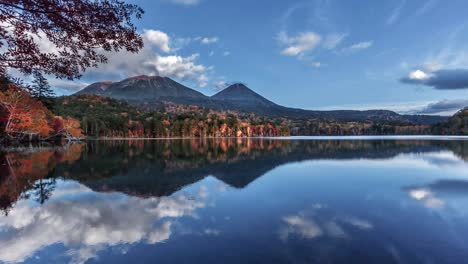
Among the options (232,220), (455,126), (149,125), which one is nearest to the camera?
(232,220)

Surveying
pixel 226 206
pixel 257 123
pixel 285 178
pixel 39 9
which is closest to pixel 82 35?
pixel 39 9

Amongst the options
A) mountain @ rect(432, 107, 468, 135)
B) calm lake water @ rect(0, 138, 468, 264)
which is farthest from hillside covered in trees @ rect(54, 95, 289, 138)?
calm lake water @ rect(0, 138, 468, 264)

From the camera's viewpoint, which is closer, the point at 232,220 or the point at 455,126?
the point at 232,220

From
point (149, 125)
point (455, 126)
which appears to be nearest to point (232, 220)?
point (149, 125)

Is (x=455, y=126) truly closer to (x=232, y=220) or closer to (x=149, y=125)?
(x=149, y=125)

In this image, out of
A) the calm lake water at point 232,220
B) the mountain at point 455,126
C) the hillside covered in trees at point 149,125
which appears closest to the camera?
the calm lake water at point 232,220

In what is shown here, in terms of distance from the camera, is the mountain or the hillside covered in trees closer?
the hillside covered in trees

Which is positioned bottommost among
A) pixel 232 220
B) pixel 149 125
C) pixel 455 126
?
pixel 232 220

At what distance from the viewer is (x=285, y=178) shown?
16594 mm

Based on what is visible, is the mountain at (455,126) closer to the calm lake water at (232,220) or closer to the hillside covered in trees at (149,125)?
the hillside covered in trees at (149,125)

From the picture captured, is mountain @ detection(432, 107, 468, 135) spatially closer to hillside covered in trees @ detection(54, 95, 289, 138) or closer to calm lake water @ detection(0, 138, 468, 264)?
hillside covered in trees @ detection(54, 95, 289, 138)

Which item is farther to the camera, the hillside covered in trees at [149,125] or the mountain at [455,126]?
the mountain at [455,126]

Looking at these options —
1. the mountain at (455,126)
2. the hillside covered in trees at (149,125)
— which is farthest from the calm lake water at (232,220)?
the mountain at (455,126)

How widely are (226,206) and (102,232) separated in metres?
4.30
